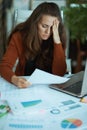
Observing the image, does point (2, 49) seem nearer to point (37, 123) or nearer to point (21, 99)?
point (21, 99)

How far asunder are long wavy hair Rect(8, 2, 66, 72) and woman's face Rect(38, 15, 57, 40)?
0.9 inches

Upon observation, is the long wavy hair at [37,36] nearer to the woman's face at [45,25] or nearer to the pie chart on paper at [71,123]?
the woman's face at [45,25]

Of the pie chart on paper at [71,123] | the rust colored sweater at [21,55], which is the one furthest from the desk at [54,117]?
the rust colored sweater at [21,55]

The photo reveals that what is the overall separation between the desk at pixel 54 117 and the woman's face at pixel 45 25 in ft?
1.87

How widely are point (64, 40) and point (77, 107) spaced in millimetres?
834

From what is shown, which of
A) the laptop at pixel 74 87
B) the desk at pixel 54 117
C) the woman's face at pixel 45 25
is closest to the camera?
the desk at pixel 54 117

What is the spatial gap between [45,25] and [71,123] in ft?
2.79

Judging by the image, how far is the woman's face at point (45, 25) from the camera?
5.38 feet

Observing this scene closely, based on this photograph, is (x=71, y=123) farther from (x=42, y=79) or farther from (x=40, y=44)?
(x=40, y=44)

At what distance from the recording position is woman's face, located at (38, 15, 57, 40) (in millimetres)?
1639

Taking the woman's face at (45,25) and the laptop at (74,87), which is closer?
the laptop at (74,87)

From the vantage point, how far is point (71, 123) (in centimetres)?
91

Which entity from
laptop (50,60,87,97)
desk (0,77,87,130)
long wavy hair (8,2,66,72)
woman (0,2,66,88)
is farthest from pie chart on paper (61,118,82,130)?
long wavy hair (8,2,66,72)

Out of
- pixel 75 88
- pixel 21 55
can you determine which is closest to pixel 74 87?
pixel 75 88
